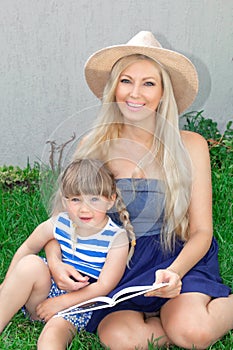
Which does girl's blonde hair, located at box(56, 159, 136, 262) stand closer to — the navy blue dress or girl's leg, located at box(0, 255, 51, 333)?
the navy blue dress

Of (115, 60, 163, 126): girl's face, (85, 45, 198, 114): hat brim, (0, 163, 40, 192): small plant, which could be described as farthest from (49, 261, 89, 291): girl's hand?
(0, 163, 40, 192): small plant

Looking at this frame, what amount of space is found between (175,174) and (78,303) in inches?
21.4

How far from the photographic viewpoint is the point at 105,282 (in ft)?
7.41

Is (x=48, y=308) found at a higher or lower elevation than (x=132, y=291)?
lower

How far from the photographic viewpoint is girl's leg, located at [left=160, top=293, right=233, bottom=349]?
2203mm

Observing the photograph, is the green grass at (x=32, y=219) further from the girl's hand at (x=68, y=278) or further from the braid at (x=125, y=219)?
the braid at (x=125, y=219)

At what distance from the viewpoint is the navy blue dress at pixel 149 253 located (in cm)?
233

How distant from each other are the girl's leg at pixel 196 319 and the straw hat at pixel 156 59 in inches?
28.7

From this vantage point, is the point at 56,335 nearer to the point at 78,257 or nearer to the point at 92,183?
the point at 78,257

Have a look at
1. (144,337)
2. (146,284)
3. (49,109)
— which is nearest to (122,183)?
(146,284)

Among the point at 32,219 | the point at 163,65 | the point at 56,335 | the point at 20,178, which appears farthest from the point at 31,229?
the point at 163,65

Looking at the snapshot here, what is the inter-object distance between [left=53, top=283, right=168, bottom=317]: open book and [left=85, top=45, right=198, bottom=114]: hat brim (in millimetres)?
729

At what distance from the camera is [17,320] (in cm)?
246

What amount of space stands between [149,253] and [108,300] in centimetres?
29
